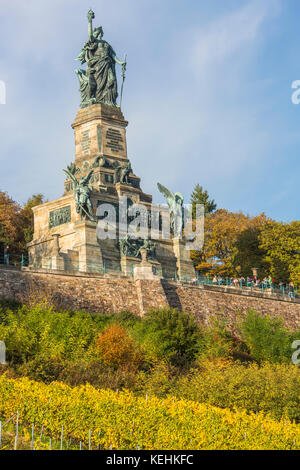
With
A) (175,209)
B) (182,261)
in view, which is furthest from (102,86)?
(182,261)

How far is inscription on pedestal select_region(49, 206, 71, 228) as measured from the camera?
176ft

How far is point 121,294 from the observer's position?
153ft

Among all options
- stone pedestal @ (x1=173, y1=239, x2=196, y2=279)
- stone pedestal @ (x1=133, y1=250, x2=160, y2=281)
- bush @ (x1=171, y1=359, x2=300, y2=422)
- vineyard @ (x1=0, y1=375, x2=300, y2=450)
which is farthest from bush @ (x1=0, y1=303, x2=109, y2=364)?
stone pedestal @ (x1=173, y1=239, x2=196, y2=279)

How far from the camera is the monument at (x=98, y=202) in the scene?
Answer: 1988 inches

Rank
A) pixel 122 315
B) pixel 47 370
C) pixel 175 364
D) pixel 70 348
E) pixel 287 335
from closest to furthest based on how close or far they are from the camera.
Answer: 1. pixel 47 370
2. pixel 70 348
3. pixel 175 364
4. pixel 122 315
5. pixel 287 335

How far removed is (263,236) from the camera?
67.6 meters

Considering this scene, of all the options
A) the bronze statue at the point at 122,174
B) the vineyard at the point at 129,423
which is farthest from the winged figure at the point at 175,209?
the vineyard at the point at 129,423

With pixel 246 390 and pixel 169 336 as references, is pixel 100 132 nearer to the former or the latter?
pixel 169 336

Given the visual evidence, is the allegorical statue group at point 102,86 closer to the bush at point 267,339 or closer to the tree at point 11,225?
the tree at point 11,225

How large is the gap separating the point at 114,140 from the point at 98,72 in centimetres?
565

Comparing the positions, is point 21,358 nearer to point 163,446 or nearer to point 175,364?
point 175,364

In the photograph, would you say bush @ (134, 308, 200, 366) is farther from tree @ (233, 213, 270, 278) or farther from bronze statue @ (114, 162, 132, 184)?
tree @ (233, 213, 270, 278)
